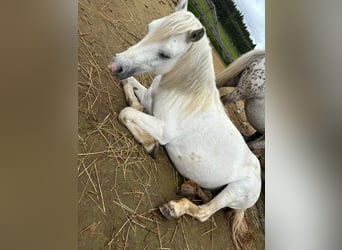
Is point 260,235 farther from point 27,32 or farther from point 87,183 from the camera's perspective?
point 27,32

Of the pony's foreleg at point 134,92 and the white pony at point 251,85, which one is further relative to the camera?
the white pony at point 251,85

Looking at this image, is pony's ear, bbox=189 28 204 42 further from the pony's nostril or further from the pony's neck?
the pony's nostril

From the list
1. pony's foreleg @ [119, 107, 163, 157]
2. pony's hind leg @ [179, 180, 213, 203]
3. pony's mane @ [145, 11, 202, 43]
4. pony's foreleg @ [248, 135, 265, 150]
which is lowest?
pony's foreleg @ [248, 135, 265, 150]

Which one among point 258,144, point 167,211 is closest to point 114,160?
Answer: point 167,211

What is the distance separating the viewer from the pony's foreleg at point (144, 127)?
135 cm

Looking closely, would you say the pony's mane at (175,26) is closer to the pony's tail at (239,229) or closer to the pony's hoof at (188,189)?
the pony's hoof at (188,189)

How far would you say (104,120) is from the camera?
4.24 feet

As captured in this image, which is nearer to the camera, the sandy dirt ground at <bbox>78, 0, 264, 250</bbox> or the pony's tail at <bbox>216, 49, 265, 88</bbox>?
the sandy dirt ground at <bbox>78, 0, 264, 250</bbox>

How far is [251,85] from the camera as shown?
1.73 metres

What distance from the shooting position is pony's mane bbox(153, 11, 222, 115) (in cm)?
142

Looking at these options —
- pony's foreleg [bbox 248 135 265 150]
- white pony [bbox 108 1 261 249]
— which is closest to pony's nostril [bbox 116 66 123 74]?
white pony [bbox 108 1 261 249]

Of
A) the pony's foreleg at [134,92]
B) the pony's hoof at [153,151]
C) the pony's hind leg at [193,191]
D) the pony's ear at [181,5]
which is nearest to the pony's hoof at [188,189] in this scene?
the pony's hind leg at [193,191]

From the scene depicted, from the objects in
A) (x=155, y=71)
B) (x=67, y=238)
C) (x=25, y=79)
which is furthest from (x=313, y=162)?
(x=25, y=79)

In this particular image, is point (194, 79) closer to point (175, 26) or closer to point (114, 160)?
point (175, 26)
